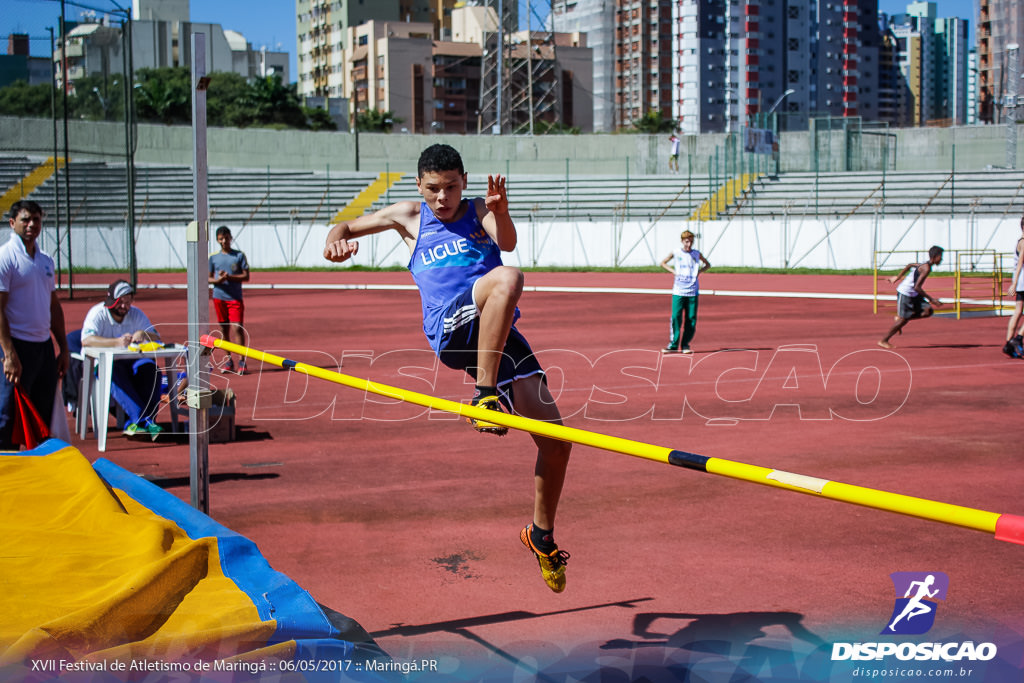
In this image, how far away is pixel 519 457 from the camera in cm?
839

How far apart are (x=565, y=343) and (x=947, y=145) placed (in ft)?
110

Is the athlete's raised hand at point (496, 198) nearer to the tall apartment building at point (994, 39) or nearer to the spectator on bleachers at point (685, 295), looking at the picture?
the spectator on bleachers at point (685, 295)

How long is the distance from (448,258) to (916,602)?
275cm

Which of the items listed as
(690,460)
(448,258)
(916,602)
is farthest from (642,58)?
(690,460)

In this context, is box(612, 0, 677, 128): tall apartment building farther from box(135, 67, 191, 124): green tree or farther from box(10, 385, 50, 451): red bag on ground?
box(10, 385, 50, 451): red bag on ground

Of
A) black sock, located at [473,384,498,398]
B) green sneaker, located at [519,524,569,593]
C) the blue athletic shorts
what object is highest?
the blue athletic shorts

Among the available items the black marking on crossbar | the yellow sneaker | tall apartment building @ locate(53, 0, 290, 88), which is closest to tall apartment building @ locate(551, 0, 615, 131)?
tall apartment building @ locate(53, 0, 290, 88)

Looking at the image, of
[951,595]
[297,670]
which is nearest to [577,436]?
[297,670]

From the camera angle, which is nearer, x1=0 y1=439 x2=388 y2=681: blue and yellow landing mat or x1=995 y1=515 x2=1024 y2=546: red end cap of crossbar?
x1=995 y1=515 x2=1024 y2=546: red end cap of crossbar

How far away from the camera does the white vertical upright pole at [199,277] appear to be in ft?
19.7

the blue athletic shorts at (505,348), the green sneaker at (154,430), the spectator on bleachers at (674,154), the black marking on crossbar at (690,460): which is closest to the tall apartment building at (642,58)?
the spectator on bleachers at (674,154)

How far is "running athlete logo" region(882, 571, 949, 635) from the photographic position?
4.57 m

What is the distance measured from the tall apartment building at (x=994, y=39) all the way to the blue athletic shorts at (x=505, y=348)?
239 feet

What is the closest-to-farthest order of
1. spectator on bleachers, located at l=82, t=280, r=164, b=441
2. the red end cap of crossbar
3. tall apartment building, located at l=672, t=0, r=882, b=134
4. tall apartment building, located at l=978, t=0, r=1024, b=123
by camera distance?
1. the red end cap of crossbar
2. spectator on bleachers, located at l=82, t=280, r=164, b=441
3. tall apartment building, located at l=978, t=0, r=1024, b=123
4. tall apartment building, located at l=672, t=0, r=882, b=134
